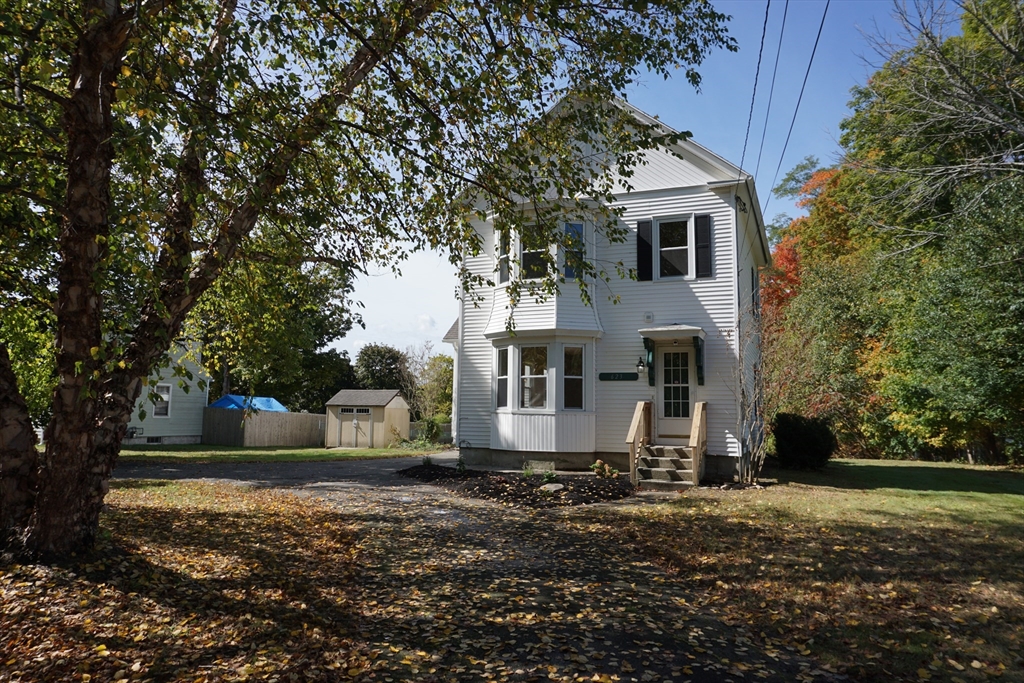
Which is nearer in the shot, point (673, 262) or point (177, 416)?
point (673, 262)

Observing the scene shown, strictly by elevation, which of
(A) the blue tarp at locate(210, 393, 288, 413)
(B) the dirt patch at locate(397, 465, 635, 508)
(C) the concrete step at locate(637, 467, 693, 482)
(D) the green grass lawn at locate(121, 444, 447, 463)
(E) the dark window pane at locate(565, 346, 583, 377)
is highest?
(E) the dark window pane at locate(565, 346, 583, 377)

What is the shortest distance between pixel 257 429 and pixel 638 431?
73.3ft

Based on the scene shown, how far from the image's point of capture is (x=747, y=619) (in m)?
5.51

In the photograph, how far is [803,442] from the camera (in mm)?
15859

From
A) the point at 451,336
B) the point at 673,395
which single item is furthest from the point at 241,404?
the point at 673,395

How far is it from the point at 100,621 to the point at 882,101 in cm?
1940

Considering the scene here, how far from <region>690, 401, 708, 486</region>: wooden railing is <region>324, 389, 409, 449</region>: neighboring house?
18153 mm

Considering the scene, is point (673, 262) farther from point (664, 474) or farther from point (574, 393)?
point (664, 474)

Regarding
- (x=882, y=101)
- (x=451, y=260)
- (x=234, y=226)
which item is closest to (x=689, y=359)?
(x=451, y=260)

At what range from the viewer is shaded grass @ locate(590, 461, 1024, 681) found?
480cm

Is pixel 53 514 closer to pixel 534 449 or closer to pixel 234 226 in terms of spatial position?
pixel 234 226

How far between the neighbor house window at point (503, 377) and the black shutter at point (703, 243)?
4.90 meters

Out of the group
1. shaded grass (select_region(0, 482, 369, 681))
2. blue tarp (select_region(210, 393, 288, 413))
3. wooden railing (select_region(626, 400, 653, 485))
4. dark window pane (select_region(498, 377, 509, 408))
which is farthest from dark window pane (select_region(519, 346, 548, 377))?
blue tarp (select_region(210, 393, 288, 413))

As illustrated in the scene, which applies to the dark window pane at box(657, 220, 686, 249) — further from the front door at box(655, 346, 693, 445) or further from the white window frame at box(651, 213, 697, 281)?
the front door at box(655, 346, 693, 445)
